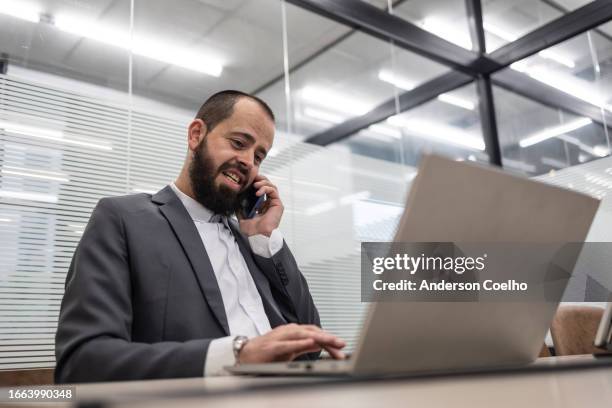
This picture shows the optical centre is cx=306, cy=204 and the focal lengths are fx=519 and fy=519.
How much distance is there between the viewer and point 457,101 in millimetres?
4137

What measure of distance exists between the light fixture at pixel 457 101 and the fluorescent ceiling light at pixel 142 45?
190 centimetres

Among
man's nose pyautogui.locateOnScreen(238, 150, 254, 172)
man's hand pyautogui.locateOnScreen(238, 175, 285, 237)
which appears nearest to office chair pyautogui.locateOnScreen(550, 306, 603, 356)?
man's hand pyautogui.locateOnScreen(238, 175, 285, 237)

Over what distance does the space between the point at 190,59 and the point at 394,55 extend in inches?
64.7

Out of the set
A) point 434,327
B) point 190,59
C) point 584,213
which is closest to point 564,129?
point 190,59

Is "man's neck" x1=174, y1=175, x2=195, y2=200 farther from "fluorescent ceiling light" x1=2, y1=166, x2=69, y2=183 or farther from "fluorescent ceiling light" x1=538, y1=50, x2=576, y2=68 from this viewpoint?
"fluorescent ceiling light" x1=538, y1=50, x2=576, y2=68

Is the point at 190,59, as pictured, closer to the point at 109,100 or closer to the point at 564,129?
the point at 109,100

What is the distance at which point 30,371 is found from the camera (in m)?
1.98

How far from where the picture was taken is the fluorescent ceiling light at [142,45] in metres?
2.56

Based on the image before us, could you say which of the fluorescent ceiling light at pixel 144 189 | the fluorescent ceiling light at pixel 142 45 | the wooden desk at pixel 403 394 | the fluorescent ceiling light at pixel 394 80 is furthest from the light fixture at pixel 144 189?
the wooden desk at pixel 403 394

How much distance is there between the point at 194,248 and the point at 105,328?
1.19 ft

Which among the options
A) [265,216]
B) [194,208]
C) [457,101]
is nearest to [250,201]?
[265,216]

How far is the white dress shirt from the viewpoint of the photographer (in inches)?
55.4

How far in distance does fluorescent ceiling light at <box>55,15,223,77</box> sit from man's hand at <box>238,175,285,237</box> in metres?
1.36

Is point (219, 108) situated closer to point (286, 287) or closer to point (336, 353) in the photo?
point (286, 287)
